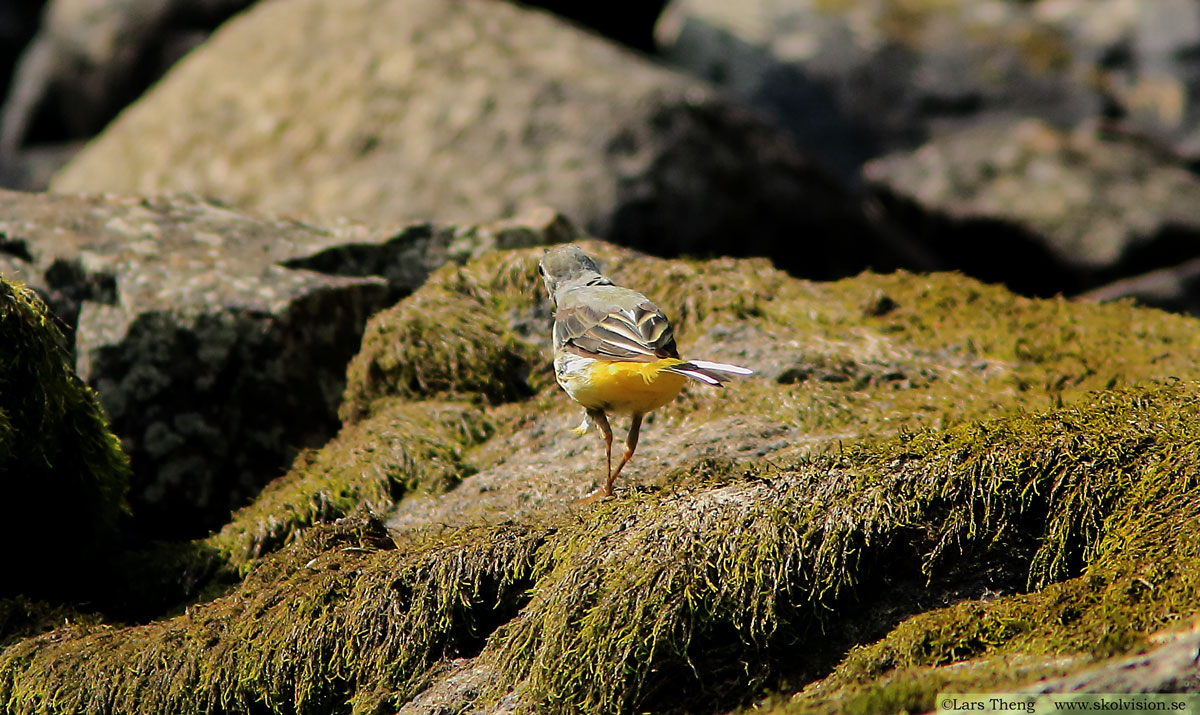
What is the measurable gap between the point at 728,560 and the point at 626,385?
1190mm

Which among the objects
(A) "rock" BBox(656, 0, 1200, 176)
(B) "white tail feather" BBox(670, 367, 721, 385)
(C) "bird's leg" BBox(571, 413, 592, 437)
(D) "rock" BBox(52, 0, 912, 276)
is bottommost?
(C) "bird's leg" BBox(571, 413, 592, 437)

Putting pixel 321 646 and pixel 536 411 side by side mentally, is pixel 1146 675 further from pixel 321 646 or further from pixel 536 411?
pixel 536 411

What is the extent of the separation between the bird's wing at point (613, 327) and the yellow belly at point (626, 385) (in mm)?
64

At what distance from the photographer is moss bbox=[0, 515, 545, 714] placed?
4.86 m

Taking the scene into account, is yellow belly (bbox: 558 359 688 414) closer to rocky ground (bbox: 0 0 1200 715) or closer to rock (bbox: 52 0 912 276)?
rocky ground (bbox: 0 0 1200 715)

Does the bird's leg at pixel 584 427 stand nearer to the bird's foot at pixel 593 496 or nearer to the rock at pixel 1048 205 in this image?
the bird's foot at pixel 593 496

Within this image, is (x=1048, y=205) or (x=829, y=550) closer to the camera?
(x=829, y=550)

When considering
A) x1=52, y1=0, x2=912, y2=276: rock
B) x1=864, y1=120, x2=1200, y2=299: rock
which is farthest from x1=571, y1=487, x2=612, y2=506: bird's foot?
x1=864, y1=120, x2=1200, y2=299: rock

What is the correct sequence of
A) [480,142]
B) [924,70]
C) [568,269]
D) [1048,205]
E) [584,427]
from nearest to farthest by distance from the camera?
[584,427] < [568,269] < [480,142] < [1048,205] < [924,70]

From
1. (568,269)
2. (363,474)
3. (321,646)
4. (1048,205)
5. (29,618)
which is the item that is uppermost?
(1048,205)

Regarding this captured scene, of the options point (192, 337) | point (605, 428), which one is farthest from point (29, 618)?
point (605, 428)

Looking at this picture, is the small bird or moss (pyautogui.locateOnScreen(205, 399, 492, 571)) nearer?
the small bird

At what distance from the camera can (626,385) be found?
5293 mm

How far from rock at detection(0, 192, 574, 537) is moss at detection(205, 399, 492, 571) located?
19.3 inches
